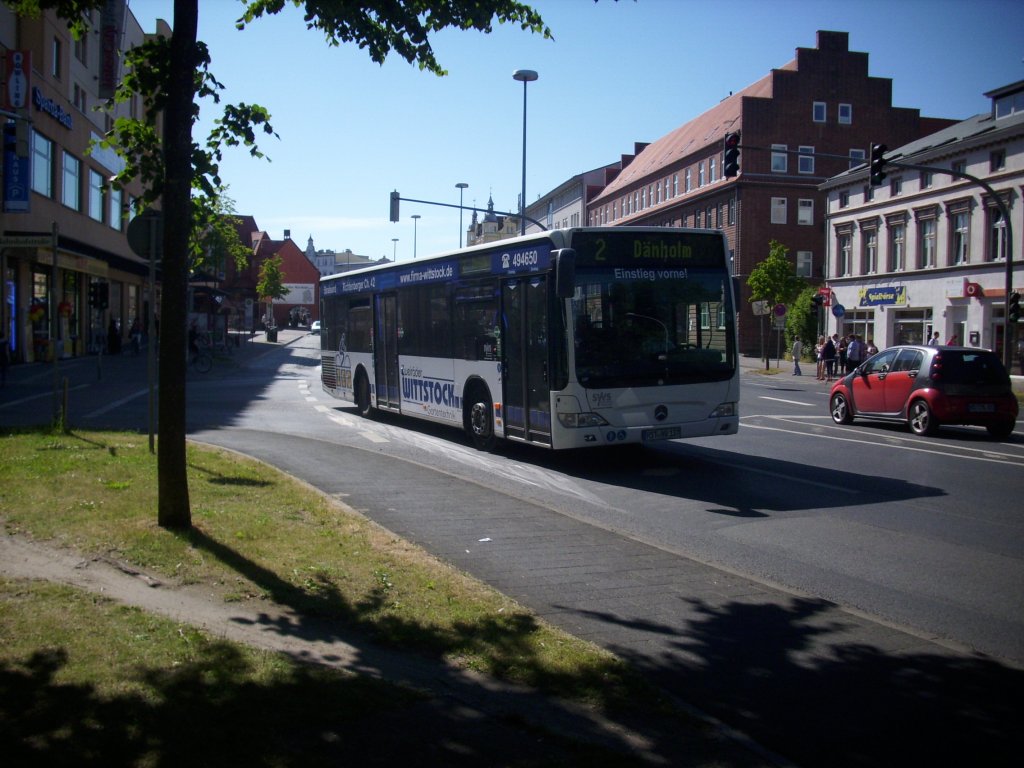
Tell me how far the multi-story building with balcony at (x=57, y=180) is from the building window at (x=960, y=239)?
34171 millimetres

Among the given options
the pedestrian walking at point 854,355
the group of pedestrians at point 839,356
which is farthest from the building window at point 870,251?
the pedestrian walking at point 854,355

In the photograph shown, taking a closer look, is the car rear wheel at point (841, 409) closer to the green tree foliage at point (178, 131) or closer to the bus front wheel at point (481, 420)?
the bus front wheel at point (481, 420)

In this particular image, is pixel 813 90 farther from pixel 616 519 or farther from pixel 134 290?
pixel 616 519

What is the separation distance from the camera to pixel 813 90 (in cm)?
6300

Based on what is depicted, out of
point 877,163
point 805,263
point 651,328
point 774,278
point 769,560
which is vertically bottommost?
point 769,560

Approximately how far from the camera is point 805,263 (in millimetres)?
63219

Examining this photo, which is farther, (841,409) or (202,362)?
(202,362)

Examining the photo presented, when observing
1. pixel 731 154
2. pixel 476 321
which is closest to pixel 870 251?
pixel 731 154

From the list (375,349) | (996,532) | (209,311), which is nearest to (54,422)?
(375,349)

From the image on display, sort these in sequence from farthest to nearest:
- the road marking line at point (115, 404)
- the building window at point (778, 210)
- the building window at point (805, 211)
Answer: the building window at point (805, 211), the building window at point (778, 210), the road marking line at point (115, 404)

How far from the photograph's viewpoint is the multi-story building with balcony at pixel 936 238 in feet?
129

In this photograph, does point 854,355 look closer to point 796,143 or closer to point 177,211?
point 177,211

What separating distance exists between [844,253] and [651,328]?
1753 inches

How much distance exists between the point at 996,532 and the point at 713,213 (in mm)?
59635
